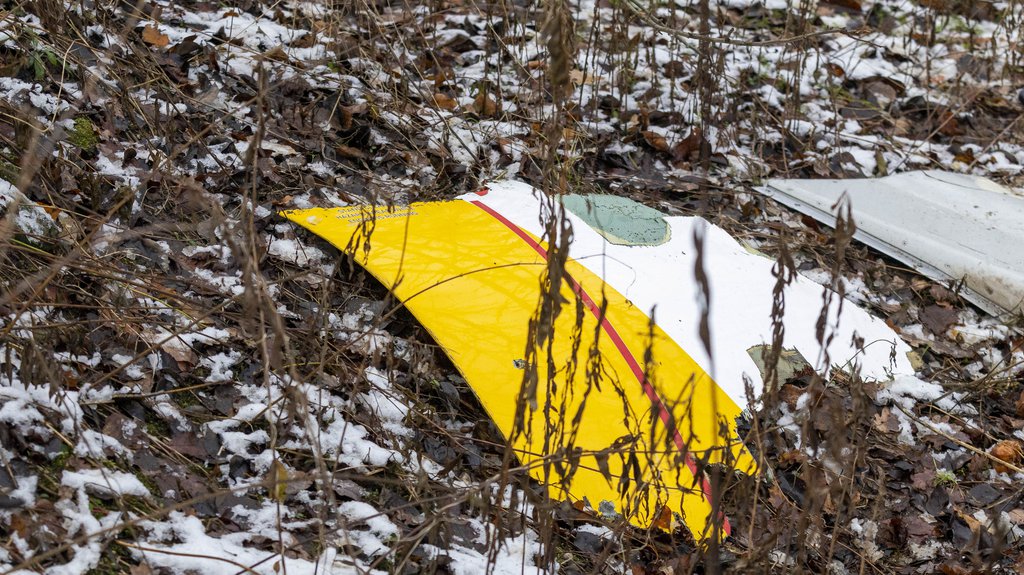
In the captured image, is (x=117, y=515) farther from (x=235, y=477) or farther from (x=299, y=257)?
(x=299, y=257)

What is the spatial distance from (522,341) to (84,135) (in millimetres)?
1563

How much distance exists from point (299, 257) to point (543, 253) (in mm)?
755

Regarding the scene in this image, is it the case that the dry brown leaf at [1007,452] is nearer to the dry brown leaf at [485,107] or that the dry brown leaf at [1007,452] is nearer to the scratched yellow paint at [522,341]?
the scratched yellow paint at [522,341]

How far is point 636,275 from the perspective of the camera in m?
2.80

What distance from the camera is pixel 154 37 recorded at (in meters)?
3.46

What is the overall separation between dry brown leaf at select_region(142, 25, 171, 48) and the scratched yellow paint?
1108mm

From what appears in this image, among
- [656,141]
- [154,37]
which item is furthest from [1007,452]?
[154,37]

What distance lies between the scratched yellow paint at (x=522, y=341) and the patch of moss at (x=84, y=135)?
0.67 meters

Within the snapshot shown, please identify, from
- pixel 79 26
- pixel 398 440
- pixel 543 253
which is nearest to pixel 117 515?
pixel 398 440

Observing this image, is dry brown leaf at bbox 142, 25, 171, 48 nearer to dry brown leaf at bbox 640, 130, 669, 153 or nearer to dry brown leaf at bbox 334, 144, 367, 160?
dry brown leaf at bbox 334, 144, 367, 160

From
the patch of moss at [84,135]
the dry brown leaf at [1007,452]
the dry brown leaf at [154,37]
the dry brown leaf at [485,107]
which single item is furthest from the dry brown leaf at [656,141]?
the patch of moss at [84,135]

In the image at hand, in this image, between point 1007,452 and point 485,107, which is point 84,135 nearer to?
point 485,107

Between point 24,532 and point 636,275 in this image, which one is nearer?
point 24,532

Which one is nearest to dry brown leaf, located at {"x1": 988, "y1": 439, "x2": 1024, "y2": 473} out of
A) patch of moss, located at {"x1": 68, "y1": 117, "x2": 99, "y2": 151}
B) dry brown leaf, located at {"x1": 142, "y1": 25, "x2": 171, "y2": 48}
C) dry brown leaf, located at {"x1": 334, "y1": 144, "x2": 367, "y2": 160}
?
dry brown leaf, located at {"x1": 334, "y1": 144, "x2": 367, "y2": 160}
